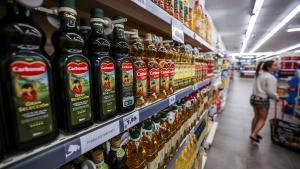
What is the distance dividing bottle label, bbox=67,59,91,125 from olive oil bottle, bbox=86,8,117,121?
0.04 meters

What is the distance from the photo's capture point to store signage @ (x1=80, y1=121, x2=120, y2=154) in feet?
1.41

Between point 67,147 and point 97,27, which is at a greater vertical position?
point 97,27

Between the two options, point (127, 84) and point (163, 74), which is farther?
point (163, 74)

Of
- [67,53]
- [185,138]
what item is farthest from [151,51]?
[185,138]

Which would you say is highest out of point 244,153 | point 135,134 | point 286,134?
point 135,134

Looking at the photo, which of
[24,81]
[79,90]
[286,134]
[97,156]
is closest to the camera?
[24,81]

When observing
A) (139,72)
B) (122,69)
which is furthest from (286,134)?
(122,69)

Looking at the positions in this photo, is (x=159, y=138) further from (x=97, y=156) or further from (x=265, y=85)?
(x=265, y=85)

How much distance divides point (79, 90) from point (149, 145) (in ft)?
1.83

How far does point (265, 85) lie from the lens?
8.83ft

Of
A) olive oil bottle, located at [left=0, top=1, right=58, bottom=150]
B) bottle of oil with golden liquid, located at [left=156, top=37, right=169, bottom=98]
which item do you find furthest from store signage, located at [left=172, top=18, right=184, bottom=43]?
olive oil bottle, located at [left=0, top=1, right=58, bottom=150]

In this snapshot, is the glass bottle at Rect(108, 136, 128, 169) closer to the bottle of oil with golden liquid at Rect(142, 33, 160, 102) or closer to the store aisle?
the bottle of oil with golden liquid at Rect(142, 33, 160, 102)

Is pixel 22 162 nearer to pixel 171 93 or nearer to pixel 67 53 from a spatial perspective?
pixel 67 53

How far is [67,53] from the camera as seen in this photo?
1.39 feet
